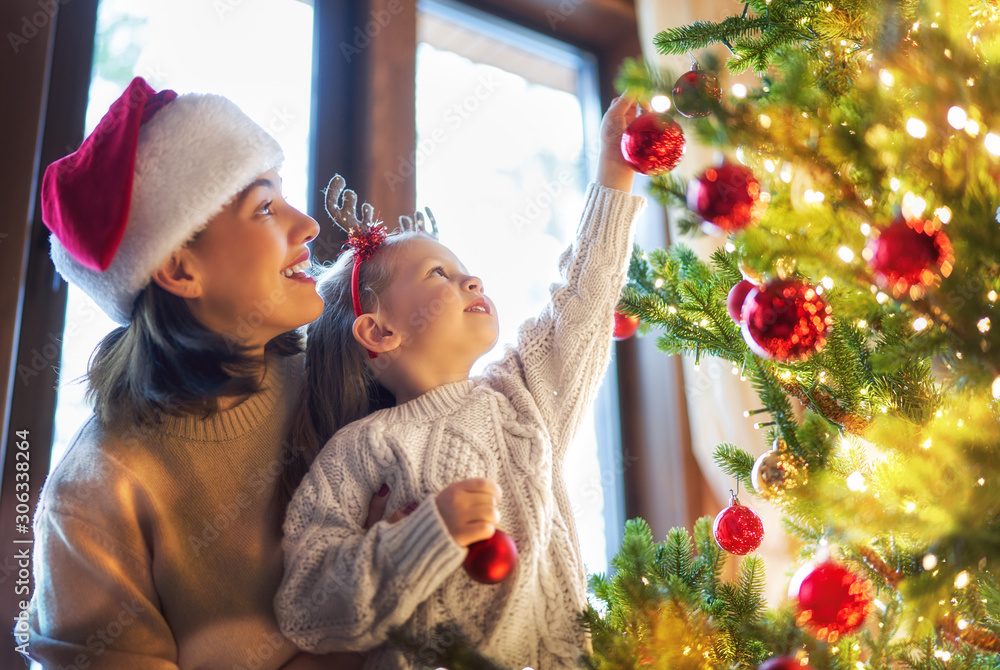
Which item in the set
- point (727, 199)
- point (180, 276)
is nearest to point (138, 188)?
point (180, 276)

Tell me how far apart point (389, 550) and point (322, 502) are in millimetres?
158

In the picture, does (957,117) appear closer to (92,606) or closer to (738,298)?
(738,298)

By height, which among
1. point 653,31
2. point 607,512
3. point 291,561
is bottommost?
point 607,512

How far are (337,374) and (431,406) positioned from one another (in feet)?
0.58

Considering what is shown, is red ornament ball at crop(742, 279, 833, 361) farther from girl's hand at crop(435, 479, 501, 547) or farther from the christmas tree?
girl's hand at crop(435, 479, 501, 547)

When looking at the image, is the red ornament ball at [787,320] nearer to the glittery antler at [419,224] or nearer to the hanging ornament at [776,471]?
the hanging ornament at [776,471]

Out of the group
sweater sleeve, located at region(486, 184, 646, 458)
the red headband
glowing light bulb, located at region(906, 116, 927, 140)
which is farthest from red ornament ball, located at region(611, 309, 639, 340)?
glowing light bulb, located at region(906, 116, 927, 140)

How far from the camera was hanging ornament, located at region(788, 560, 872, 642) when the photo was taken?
65 cm

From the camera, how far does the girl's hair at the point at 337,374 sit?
1.07 meters

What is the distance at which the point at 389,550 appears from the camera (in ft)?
2.64

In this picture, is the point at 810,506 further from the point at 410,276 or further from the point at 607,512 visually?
the point at 607,512

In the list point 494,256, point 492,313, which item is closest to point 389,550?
point 492,313

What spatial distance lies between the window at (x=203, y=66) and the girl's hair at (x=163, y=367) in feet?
1.36

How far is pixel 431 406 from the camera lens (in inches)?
39.9
